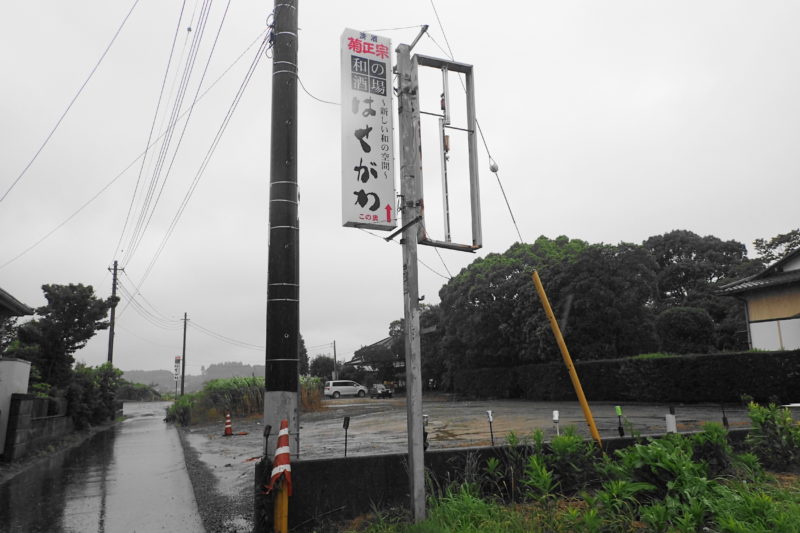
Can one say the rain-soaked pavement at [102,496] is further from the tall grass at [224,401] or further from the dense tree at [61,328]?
the tall grass at [224,401]

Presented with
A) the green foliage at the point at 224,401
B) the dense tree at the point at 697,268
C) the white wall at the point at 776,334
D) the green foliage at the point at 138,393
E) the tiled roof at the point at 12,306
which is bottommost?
the green foliage at the point at 138,393

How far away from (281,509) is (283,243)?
8.47 ft

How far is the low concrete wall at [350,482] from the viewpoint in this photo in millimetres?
5172

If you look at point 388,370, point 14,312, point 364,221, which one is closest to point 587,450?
point 364,221

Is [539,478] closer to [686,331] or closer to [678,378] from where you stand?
[678,378]


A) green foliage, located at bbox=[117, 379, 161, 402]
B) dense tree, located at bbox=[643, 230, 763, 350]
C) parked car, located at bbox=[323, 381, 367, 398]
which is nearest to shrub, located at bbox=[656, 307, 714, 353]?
dense tree, located at bbox=[643, 230, 763, 350]

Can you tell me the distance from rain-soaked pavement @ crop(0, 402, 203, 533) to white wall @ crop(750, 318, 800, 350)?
72.2ft

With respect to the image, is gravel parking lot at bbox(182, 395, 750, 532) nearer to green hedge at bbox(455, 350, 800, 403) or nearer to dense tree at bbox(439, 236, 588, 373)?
green hedge at bbox(455, 350, 800, 403)

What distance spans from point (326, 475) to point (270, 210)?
2780mm

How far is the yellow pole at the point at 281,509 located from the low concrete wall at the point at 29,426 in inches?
395

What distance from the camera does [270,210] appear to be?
231 inches

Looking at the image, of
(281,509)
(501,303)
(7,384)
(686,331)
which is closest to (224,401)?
(7,384)

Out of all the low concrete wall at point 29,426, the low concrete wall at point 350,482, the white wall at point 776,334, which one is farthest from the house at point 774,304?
the low concrete wall at point 29,426

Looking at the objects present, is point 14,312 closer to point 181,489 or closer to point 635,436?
point 181,489
